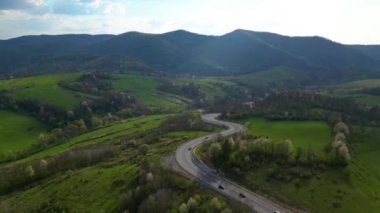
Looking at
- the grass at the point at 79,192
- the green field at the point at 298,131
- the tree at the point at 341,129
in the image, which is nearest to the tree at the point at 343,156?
the green field at the point at 298,131

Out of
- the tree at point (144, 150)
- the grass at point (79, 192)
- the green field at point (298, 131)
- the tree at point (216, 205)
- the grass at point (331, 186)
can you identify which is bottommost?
the grass at point (79, 192)

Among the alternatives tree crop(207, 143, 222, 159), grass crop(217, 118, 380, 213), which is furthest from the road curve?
tree crop(207, 143, 222, 159)

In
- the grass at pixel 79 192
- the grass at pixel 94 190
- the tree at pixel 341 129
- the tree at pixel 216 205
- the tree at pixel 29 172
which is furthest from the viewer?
the tree at pixel 341 129

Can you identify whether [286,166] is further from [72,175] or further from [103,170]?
[72,175]

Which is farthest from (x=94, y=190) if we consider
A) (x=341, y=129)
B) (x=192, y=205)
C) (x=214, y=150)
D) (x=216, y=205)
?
(x=341, y=129)

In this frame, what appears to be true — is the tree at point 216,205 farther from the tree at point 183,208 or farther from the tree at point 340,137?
the tree at point 340,137

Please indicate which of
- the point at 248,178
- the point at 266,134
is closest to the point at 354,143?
the point at 266,134

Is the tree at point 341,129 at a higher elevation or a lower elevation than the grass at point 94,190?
higher

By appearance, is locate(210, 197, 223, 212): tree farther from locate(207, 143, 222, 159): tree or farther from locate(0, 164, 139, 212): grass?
locate(207, 143, 222, 159): tree
